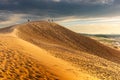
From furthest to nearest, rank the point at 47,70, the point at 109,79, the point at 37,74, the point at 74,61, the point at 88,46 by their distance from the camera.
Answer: the point at 88,46 < the point at 74,61 < the point at 109,79 < the point at 47,70 < the point at 37,74

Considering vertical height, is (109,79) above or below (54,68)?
below

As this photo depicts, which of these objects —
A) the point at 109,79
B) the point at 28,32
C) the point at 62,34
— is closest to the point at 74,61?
the point at 109,79

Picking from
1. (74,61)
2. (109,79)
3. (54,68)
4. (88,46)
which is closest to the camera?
(54,68)

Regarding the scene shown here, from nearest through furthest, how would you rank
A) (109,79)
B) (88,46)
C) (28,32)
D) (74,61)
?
1. (109,79)
2. (74,61)
3. (28,32)
4. (88,46)

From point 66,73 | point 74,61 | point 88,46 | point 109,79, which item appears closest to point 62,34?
point 88,46

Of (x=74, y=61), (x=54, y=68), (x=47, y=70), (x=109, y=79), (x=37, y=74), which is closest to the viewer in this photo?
(x=37, y=74)

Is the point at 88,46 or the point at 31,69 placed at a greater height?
the point at 31,69

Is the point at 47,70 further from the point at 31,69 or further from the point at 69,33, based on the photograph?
the point at 69,33

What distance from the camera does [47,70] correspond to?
20.3 m

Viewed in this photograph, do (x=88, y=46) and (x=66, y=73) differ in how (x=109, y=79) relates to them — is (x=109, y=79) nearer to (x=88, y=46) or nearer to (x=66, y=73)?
(x=66, y=73)

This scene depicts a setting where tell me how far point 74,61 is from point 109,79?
5.34 m

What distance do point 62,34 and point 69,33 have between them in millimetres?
2493

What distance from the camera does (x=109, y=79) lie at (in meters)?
25.2

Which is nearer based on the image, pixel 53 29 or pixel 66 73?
pixel 66 73
